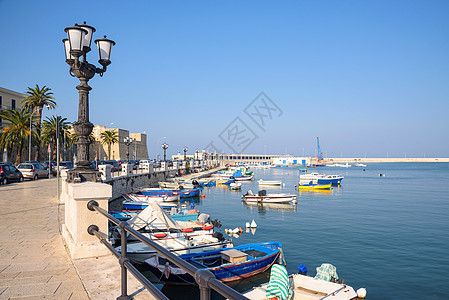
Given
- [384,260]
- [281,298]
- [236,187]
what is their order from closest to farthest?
[281,298] < [384,260] < [236,187]

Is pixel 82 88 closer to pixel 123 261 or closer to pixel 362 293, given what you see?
pixel 123 261

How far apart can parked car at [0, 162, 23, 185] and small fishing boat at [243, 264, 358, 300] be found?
25733 millimetres

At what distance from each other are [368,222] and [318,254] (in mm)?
10965

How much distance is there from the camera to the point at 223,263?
47.0 feet

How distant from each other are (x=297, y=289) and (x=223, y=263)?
362 cm

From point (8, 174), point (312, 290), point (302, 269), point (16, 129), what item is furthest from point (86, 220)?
point (16, 129)

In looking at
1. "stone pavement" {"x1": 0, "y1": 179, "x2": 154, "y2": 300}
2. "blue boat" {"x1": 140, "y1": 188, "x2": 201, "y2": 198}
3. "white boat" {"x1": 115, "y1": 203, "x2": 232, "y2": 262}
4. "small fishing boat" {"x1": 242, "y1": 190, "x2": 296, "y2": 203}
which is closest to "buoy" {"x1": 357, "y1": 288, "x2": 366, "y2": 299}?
"white boat" {"x1": 115, "y1": 203, "x2": 232, "y2": 262}

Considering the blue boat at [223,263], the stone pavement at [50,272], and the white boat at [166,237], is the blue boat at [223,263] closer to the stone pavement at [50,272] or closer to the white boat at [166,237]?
the white boat at [166,237]

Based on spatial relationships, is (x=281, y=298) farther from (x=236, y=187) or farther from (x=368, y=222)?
(x=236, y=187)

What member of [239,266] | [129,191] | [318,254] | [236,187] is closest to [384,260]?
[318,254]

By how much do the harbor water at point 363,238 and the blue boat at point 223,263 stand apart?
0.46m

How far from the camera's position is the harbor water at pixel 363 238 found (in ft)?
47.1

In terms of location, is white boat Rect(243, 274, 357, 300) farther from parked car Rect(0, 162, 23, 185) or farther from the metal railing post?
parked car Rect(0, 162, 23, 185)

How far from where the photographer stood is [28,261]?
20.4ft
